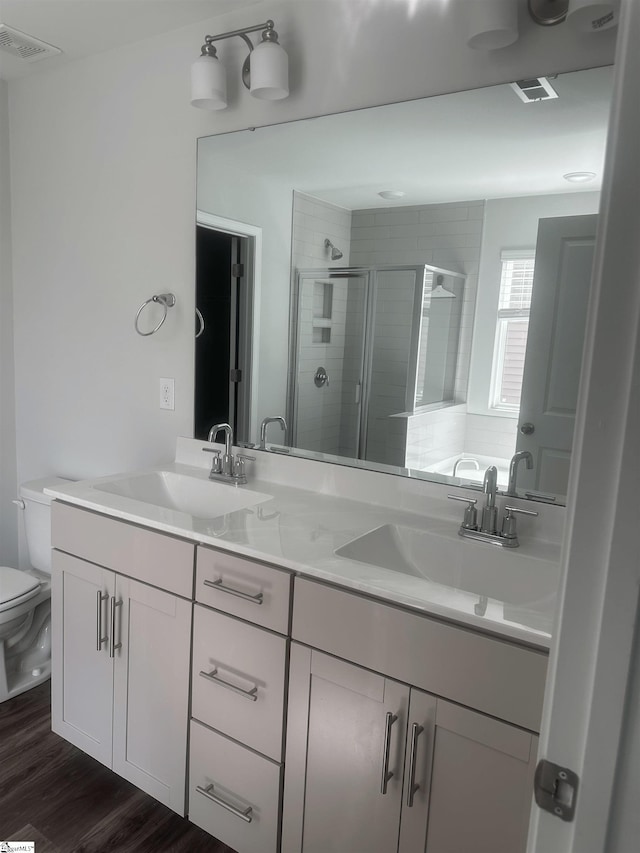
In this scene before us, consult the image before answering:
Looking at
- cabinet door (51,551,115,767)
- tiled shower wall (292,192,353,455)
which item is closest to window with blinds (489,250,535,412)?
tiled shower wall (292,192,353,455)

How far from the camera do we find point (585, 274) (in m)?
1.47

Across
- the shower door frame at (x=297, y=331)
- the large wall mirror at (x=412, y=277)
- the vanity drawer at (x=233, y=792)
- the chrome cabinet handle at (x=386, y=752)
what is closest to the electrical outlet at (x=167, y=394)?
the large wall mirror at (x=412, y=277)

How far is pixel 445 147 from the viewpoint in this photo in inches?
65.7

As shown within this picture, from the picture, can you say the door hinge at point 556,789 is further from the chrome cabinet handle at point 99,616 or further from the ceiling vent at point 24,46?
the ceiling vent at point 24,46

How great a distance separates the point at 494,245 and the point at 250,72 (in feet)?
3.06

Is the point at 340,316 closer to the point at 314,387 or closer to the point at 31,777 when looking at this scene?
the point at 314,387

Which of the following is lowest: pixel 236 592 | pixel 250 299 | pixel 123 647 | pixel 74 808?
pixel 74 808

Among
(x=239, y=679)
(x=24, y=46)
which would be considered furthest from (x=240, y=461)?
(x=24, y=46)

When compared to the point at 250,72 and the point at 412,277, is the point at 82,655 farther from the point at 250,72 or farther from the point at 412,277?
the point at 250,72

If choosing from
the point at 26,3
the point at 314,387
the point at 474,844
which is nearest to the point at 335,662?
the point at 474,844

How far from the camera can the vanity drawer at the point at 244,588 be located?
1.41 metres

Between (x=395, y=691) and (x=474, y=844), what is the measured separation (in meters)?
0.31

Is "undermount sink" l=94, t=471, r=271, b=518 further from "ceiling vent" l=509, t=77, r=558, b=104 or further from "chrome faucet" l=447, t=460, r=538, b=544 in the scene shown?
"ceiling vent" l=509, t=77, r=558, b=104

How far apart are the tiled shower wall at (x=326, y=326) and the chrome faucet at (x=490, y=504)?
0.48 meters
